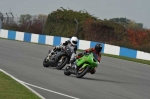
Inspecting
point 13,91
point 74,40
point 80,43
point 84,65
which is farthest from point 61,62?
point 80,43

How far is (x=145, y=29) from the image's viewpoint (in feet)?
156

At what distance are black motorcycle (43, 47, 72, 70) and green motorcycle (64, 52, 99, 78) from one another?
1461mm

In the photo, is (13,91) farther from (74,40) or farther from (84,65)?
(74,40)

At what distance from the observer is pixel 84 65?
644 inches

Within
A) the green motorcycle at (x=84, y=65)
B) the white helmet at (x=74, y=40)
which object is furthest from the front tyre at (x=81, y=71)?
the white helmet at (x=74, y=40)

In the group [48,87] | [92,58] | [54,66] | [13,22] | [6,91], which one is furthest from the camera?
[13,22]

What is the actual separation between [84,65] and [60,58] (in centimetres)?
235

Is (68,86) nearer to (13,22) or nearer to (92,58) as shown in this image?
(92,58)

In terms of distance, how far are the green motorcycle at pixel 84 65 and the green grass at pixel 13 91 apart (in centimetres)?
369

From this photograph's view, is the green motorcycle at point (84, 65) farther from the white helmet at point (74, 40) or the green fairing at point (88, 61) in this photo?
the white helmet at point (74, 40)

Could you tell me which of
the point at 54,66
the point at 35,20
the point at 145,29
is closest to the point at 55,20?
the point at 35,20

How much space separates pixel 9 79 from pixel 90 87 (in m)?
2.14

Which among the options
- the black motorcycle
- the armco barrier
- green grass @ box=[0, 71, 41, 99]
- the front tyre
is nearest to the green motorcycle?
the front tyre

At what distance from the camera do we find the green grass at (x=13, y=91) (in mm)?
10319
